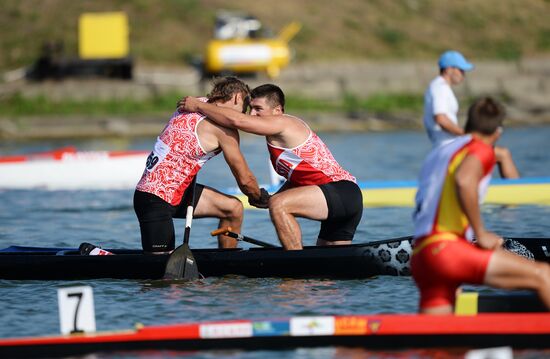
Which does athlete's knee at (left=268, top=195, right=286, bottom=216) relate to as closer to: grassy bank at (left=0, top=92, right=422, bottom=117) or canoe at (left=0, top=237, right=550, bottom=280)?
canoe at (left=0, top=237, right=550, bottom=280)

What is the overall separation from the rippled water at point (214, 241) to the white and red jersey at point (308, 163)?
0.81 metres

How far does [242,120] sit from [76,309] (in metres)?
2.60

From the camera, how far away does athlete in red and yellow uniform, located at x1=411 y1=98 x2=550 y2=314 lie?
6.25 m

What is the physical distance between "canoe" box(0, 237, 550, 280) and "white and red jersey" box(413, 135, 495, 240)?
109 inches

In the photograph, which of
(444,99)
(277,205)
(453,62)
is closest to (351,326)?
(277,205)

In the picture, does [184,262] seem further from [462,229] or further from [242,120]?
[462,229]

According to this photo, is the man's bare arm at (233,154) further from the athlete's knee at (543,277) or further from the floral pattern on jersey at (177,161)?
the athlete's knee at (543,277)

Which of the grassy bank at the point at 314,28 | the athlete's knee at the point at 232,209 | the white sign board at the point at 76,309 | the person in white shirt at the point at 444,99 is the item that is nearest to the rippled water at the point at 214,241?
the athlete's knee at the point at 232,209

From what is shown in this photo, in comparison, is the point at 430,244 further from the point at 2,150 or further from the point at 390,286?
the point at 2,150

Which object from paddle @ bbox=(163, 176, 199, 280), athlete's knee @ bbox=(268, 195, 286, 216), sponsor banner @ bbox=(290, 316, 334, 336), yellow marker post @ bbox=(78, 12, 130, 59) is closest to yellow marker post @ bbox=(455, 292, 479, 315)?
sponsor banner @ bbox=(290, 316, 334, 336)

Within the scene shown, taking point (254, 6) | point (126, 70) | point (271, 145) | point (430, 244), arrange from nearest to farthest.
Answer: point (430, 244) < point (271, 145) < point (126, 70) < point (254, 6)

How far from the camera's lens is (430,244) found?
6340mm

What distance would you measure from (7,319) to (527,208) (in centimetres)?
713

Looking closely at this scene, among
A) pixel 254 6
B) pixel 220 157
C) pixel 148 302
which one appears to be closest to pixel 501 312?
pixel 148 302
